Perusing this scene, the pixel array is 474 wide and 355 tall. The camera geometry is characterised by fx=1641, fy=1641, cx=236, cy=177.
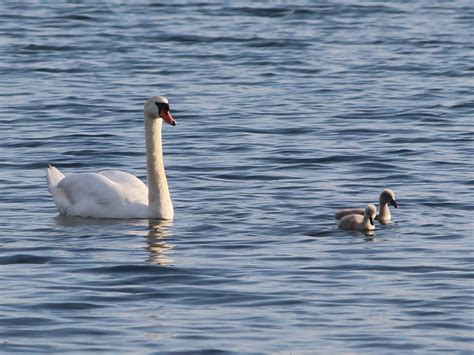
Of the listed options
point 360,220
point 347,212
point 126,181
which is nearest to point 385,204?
point 347,212

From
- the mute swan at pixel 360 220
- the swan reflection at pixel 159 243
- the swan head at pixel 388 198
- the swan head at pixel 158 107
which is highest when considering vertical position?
the swan head at pixel 158 107

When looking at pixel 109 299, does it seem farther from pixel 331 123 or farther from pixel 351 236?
pixel 331 123

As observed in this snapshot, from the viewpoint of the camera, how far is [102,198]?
50.2 ft

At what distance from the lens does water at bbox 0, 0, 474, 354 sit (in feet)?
36.9

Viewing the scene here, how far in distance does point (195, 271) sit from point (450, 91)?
13.0 metres

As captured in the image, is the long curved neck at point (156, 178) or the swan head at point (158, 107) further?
the swan head at point (158, 107)

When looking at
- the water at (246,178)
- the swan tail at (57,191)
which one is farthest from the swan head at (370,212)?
the swan tail at (57,191)

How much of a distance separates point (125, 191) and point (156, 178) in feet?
1.05

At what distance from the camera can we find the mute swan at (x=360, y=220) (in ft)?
47.1

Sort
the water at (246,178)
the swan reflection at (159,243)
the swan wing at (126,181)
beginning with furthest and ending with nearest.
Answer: the swan wing at (126,181) → the swan reflection at (159,243) → the water at (246,178)

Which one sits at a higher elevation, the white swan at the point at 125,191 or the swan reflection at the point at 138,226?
the white swan at the point at 125,191

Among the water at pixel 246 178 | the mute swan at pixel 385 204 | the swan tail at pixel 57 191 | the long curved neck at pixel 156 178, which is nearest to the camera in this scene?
the water at pixel 246 178

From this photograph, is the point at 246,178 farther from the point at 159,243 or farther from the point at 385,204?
the point at 159,243

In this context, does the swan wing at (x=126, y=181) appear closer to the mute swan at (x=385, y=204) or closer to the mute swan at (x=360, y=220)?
the mute swan at (x=385, y=204)
